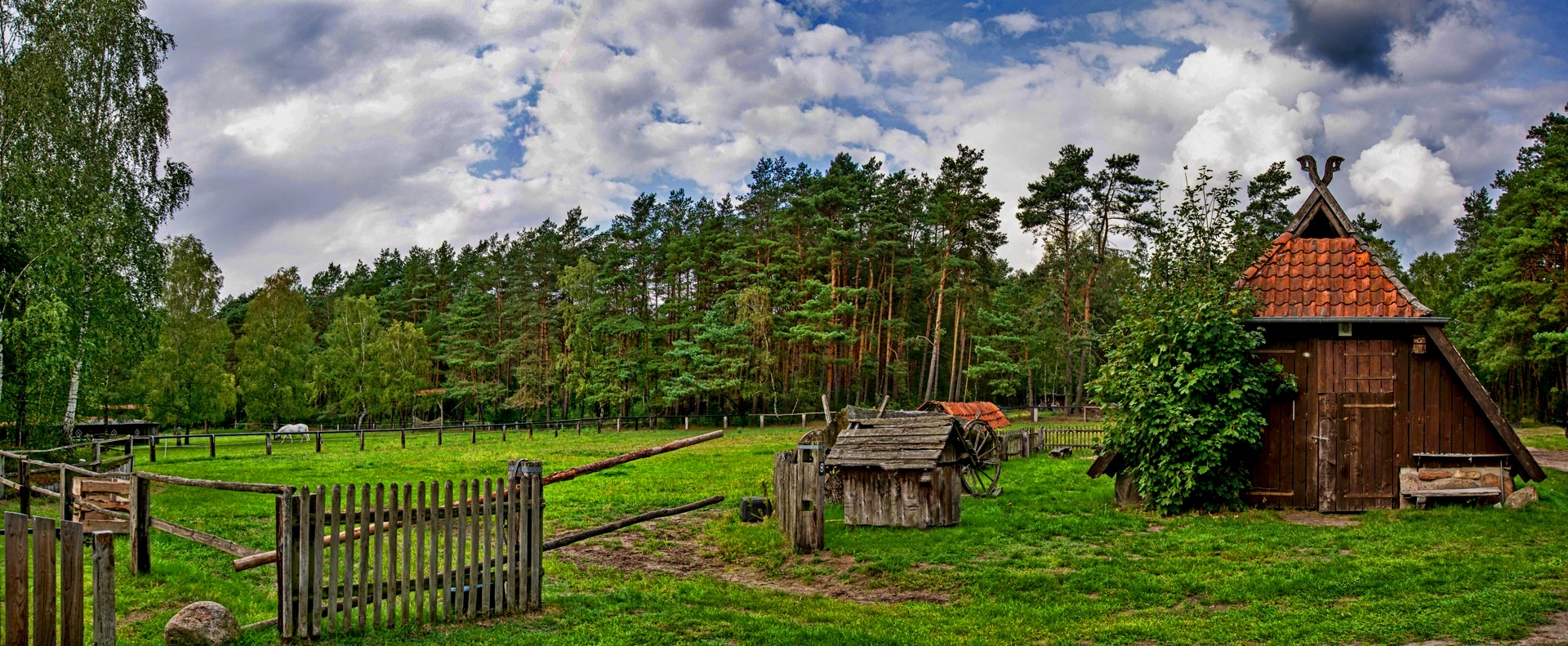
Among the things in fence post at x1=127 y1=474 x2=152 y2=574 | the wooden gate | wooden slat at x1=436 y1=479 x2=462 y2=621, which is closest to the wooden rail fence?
the wooden gate

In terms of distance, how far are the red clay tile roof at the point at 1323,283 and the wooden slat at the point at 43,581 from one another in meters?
16.1

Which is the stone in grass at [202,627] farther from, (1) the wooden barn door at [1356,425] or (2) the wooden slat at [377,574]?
(1) the wooden barn door at [1356,425]

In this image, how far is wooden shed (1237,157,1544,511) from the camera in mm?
14586

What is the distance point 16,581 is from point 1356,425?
17.3 meters

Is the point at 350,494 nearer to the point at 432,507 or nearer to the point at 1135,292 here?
the point at 432,507

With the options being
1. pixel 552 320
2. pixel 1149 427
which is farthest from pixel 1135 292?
pixel 552 320

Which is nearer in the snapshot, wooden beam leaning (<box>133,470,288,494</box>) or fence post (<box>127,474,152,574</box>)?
wooden beam leaning (<box>133,470,288,494</box>)

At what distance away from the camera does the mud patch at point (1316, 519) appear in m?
13.6

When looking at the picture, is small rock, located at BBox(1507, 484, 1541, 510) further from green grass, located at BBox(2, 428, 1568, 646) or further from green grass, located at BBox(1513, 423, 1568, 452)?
green grass, located at BBox(1513, 423, 1568, 452)

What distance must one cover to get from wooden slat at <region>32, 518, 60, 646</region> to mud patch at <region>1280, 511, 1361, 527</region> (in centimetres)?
1505

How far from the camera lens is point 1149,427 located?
48.9ft

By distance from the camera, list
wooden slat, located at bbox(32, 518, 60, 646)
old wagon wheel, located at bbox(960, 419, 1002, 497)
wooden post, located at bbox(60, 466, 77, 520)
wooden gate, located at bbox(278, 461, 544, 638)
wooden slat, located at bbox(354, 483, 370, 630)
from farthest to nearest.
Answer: old wagon wheel, located at bbox(960, 419, 1002, 497) → wooden post, located at bbox(60, 466, 77, 520) → wooden slat, located at bbox(354, 483, 370, 630) → wooden gate, located at bbox(278, 461, 544, 638) → wooden slat, located at bbox(32, 518, 60, 646)

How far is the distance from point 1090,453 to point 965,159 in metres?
29.0

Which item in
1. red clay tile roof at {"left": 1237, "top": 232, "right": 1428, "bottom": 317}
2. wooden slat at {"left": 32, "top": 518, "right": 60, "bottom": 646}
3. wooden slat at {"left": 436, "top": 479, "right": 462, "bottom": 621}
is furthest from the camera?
red clay tile roof at {"left": 1237, "top": 232, "right": 1428, "bottom": 317}
